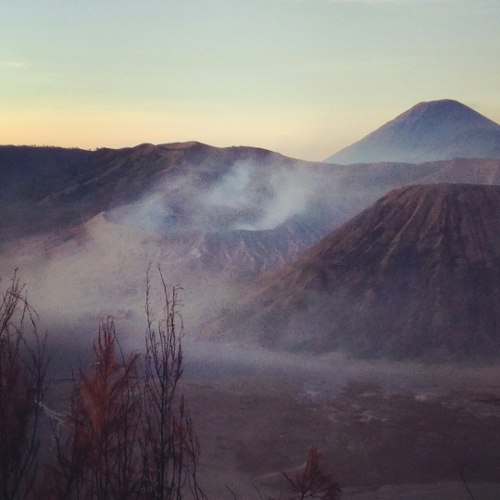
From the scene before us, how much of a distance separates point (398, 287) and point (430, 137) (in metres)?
92.9

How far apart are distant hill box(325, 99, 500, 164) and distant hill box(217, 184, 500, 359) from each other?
73970 mm

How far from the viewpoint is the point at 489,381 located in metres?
27.4

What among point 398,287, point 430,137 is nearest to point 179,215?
point 398,287

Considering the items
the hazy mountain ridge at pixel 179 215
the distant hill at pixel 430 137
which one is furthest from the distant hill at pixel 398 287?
the distant hill at pixel 430 137

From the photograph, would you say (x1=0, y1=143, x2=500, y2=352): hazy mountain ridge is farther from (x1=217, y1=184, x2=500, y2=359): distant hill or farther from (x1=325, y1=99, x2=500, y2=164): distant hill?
(x1=325, y1=99, x2=500, y2=164): distant hill

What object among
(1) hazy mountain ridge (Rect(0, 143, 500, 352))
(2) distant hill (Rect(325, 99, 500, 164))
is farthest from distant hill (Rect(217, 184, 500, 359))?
(2) distant hill (Rect(325, 99, 500, 164))

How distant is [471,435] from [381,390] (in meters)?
5.39

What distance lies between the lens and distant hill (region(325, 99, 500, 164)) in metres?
114

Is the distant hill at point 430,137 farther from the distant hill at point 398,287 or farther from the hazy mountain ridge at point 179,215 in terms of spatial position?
the distant hill at point 398,287

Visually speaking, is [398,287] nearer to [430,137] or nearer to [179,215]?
[179,215]

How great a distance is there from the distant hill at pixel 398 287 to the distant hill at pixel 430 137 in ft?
243

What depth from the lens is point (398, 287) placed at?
35.0 meters

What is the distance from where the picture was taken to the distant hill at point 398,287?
3222 centimetres

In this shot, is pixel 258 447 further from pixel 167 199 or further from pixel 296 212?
pixel 167 199
